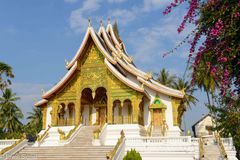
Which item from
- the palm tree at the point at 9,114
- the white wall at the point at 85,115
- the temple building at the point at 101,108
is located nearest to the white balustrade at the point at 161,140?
the temple building at the point at 101,108

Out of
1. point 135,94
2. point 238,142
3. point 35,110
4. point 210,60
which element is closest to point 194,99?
point 238,142

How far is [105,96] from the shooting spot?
21062 millimetres

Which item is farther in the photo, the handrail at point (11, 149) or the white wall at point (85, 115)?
the white wall at point (85, 115)

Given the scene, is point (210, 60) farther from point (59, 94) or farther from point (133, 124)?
point (59, 94)

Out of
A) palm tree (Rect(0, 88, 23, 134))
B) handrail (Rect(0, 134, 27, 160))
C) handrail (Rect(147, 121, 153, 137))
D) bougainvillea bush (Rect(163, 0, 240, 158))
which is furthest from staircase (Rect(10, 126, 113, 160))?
palm tree (Rect(0, 88, 23, 134))

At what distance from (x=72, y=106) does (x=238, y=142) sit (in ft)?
39.8

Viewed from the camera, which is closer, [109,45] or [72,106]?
[72,106]

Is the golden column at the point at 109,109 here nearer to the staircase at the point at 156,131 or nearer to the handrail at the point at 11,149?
the staircase at the point at 156,131

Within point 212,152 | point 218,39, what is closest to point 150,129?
point 212,152

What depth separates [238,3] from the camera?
3.62m

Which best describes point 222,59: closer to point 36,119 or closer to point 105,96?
point 105,96

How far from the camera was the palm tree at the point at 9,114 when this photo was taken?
111 feet

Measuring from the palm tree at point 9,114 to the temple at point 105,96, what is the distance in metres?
14.4

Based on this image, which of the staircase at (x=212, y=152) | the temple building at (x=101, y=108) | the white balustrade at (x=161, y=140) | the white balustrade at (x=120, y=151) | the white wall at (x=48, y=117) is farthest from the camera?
the white wall at (x=48, y=117)
